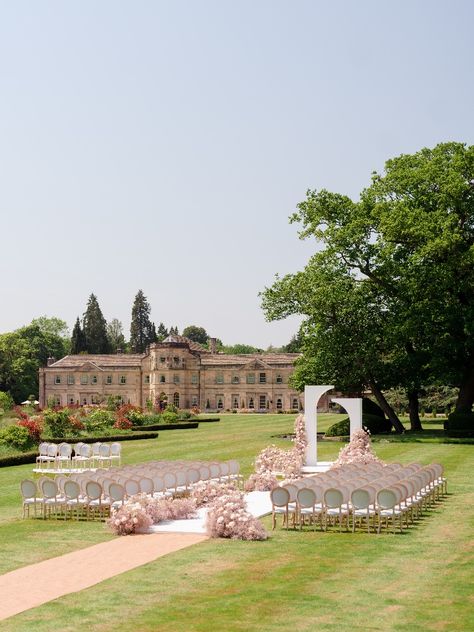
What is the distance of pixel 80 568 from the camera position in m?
16.3

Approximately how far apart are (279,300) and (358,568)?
38786 millimetres

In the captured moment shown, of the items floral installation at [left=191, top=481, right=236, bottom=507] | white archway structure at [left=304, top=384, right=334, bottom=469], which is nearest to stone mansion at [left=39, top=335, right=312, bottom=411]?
white archway structure at [left=304, top=384, right=334, bottom=469]

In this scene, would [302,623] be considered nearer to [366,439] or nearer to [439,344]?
[366,439]

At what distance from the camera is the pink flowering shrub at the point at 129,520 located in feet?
66.5

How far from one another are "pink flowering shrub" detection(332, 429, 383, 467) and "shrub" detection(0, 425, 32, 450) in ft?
45.1

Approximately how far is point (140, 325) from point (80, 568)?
138 meters

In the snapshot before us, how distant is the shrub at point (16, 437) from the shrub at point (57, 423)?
243 inches

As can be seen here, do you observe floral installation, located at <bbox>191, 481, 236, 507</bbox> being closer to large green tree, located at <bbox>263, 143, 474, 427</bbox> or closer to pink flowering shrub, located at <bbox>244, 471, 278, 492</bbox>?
pink flowering shrub, located at <bbox>244, 471, 278, 492</bbox>

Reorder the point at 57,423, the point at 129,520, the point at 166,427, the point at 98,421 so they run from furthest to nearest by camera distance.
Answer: the point at 166,427, the point at 98,421, the point at 57,423, the point at 129,520

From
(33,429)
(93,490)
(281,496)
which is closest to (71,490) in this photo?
(93,490)

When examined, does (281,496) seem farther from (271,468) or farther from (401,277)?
(401,277)

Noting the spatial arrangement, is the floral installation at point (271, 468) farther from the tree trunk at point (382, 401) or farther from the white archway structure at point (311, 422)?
the tree trunk at point (382, 401)

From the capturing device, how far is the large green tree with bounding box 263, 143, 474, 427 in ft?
165

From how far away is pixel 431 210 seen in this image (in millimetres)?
52531
